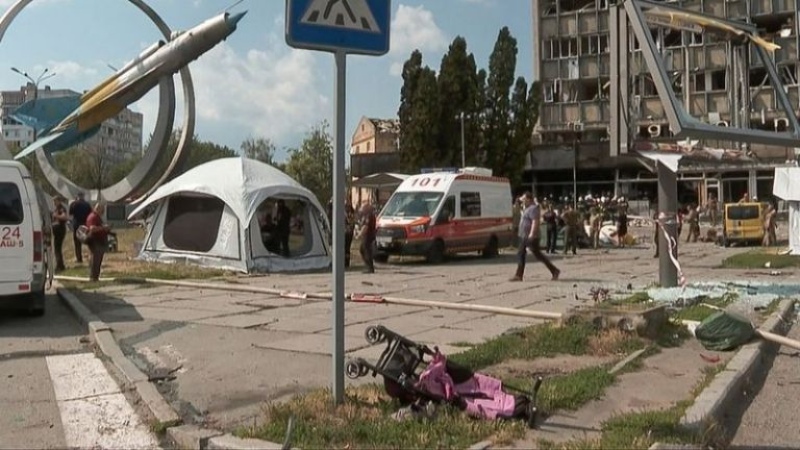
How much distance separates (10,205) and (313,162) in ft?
194

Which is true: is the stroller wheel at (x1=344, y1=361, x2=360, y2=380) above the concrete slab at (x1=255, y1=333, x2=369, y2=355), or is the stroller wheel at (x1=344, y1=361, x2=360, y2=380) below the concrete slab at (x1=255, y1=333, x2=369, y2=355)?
above

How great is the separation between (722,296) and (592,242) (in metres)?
18.4

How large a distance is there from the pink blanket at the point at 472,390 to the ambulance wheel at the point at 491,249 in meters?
18.9

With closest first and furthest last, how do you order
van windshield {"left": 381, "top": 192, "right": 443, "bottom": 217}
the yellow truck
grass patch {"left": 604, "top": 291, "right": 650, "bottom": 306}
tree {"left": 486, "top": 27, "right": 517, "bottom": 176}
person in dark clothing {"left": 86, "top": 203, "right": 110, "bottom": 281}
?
grass patch {"left": 604, "top": 291, "right": 650, "bottom": 306} < person in dark clothing {"left": 86, "top": 203, "right": 110, "bottom": 281} < van windshield {"left": 381, "top": 192, "right": 443, "bottom": 217} < the yellow truck < tree {"left": 486, "top": 27, "right": 517, "bottom": 176}

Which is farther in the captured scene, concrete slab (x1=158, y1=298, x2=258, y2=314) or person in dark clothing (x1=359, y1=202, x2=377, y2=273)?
person in dark clothing (x1=359, y1=202, x2=377, y2=273)

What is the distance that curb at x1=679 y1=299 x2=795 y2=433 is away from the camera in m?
5.34

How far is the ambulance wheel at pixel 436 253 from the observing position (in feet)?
71.5

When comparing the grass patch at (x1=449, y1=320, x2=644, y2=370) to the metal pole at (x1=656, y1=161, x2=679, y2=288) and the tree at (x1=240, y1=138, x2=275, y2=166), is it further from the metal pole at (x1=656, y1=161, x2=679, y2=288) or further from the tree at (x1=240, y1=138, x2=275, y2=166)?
the tree at (x1=240, y1=138, x2=275, y2=166)

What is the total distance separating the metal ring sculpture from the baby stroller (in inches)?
1265

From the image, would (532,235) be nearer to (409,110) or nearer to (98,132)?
(409,110)

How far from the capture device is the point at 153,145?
120 feet

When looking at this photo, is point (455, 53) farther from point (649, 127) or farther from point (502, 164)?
point (649, 127)

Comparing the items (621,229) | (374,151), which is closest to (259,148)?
(374,151)

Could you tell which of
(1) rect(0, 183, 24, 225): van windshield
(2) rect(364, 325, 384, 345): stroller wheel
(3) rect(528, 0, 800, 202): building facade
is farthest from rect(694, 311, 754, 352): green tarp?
(3) rect(528, 0, 800, 202): building facade
